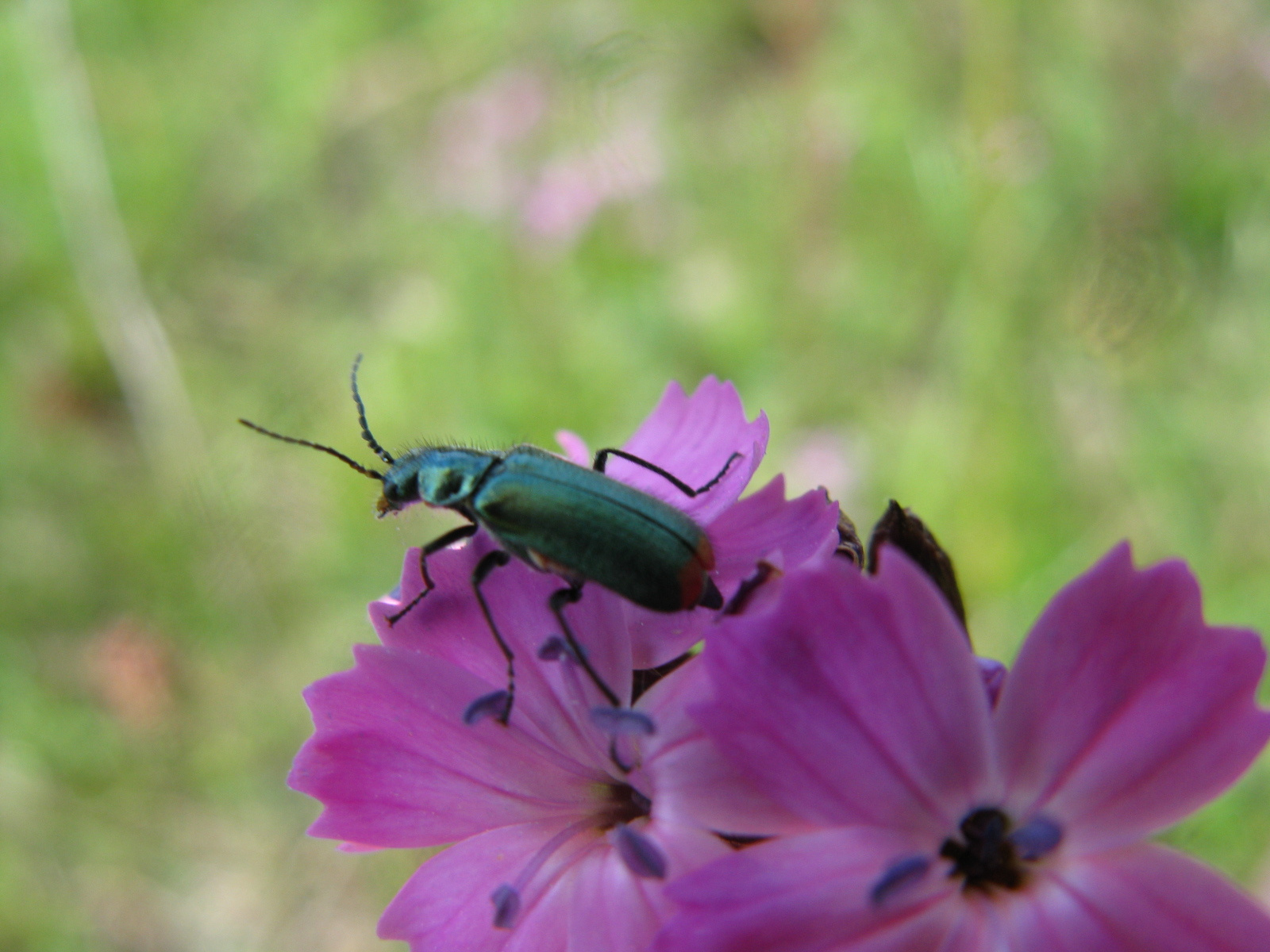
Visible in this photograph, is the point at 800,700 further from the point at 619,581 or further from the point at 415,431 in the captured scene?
the point at 415,431

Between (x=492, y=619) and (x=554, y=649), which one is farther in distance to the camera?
(x=492, y=619)

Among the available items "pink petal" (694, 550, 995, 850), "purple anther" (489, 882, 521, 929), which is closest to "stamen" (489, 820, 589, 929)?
"purple anther" (489, 882, 521, 929)

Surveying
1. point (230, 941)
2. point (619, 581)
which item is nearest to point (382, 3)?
point (230, 941)

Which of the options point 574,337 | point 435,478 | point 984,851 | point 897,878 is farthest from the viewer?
point 574,337

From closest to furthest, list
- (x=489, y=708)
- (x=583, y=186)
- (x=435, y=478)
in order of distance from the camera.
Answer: (x=489, y=708), (x=435, y=478), (x=583, y=186)

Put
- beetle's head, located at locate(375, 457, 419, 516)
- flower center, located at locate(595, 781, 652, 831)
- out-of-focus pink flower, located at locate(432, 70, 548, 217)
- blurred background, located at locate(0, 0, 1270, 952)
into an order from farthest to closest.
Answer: out-of-focus pink flower, located at locate(432, 70, 548, 217) → blurred background, located at locate(0, 0, 1270, 952) → beetle's head, located at locate(375, 457, 419, 516) → flower center, located at locate(595, 781, 652, 831)

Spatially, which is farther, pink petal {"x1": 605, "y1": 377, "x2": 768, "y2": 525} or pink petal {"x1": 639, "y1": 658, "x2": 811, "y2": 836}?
pink petal {"x1": 605, "y1": 377, "x2": 768, "y2": 525}

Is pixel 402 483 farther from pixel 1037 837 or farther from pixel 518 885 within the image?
pixel 1037 837

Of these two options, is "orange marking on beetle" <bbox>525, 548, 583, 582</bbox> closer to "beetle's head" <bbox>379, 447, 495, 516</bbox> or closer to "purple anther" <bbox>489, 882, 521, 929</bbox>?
"beetle's head" <bbox>379, 447, 495, 516</bbox>

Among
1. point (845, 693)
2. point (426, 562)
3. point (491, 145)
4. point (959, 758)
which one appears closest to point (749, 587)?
point (845, 693)
